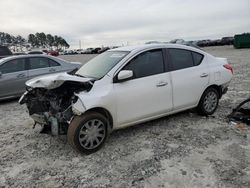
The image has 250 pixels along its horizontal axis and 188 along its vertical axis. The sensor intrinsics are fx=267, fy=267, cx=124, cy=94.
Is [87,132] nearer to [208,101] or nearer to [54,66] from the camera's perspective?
[208,101]

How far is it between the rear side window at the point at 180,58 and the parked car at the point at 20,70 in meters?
4.68

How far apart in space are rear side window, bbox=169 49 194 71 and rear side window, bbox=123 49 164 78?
0.93ft

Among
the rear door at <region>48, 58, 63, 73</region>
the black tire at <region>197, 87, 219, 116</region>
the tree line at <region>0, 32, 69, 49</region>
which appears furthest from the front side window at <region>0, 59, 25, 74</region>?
the tree line at <region>0, 32, 69, 49</region>

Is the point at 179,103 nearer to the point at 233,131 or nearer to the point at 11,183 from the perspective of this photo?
the point at 233,131

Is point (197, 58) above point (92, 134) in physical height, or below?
above

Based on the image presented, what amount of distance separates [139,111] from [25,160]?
1.99m

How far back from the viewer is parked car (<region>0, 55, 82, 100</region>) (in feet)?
25.6

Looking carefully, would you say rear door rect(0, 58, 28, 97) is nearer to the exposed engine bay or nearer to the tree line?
the exposed engine bay

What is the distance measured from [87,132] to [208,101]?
2871mm

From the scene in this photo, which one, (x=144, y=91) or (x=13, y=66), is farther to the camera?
(x=13, y=66)

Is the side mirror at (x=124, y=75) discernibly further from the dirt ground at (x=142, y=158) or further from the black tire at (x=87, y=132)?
the dirt ground at (x=142, y=158)

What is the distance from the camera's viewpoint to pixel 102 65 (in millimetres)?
4863

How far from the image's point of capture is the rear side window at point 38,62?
8.35m

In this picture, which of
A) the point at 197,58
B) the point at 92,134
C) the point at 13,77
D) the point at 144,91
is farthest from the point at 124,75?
the point at 13,77
